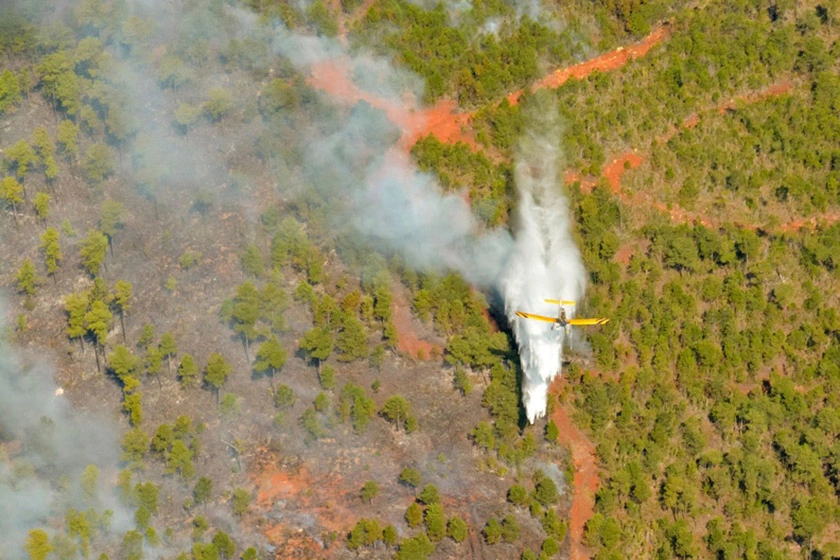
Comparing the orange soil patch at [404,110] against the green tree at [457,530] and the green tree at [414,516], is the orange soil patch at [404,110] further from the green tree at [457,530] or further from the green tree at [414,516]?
the green tree at [457,530]

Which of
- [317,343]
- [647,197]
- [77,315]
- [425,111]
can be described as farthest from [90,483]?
[647,197]

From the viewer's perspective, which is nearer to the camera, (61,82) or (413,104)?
(61,82)

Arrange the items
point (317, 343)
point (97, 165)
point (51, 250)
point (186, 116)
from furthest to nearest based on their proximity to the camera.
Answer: point (186, 116) < point (97, 165) < point (51, 250) < point (317, 343)

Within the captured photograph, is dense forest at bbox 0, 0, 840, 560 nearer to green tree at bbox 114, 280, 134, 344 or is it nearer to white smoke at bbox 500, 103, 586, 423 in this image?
green tree at bbox 114, 280, 134, 344

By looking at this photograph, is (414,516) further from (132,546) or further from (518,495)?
(132,546)

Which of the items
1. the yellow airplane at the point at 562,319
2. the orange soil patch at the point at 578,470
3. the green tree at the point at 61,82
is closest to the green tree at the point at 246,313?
the yellow airplane at the point at 562,319

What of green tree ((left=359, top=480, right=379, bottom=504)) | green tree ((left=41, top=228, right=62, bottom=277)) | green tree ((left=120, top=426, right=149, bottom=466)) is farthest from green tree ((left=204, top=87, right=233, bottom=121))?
green tree ((left=359, top=480, right=379, bottom=504))
